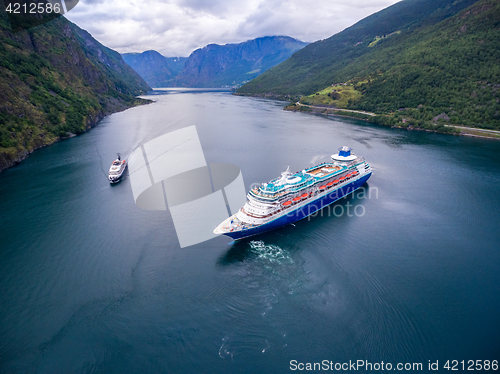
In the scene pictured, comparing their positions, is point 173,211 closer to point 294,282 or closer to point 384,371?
point 294,282

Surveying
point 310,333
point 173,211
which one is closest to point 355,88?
point 173,211

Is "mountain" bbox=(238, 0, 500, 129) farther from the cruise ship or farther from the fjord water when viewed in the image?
the cruise ship

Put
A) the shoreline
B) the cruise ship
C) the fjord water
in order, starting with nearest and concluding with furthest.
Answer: the fjord water → the cruise ship → the shoreline

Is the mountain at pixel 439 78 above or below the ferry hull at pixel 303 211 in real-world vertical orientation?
above

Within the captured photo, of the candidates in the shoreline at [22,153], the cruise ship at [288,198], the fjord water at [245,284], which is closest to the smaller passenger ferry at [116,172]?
the fjord water at [245,284]

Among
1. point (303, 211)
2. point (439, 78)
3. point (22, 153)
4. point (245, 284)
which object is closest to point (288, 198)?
point (303, 211)

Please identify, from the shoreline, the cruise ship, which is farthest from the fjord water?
the shoreline

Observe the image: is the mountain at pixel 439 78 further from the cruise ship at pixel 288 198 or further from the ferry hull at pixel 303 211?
the cruise ship at pixel 288 198
